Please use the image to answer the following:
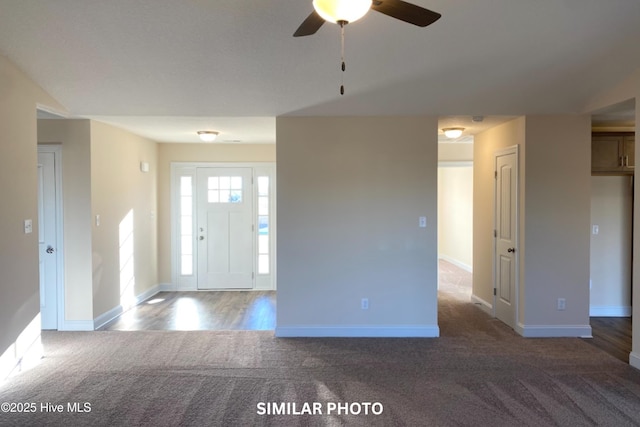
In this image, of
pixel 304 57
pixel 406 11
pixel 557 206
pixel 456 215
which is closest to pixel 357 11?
pixel 406 11

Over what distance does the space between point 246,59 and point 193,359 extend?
108 inches

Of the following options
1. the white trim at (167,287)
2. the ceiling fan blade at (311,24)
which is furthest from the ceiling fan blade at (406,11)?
the white trim at (167,287)

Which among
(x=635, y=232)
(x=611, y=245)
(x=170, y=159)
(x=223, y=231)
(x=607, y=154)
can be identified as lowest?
(x=611, y=245)

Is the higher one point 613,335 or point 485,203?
point 485,203

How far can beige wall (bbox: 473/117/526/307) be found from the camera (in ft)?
16.4

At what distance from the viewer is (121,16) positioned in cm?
294

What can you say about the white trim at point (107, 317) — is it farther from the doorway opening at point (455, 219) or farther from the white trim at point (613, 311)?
the white trim at point (613, 311)

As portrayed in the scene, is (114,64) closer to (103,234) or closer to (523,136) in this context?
(103,234)

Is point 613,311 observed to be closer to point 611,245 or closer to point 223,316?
point 611,245

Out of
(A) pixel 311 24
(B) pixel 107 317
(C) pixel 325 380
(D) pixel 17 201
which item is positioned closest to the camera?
(A) pixel 311 24

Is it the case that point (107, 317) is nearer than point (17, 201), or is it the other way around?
point (17, 201)

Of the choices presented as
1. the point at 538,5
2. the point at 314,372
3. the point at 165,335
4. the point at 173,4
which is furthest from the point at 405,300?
the point at 173,4

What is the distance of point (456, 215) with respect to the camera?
380 inches

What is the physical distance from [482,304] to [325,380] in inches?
121
